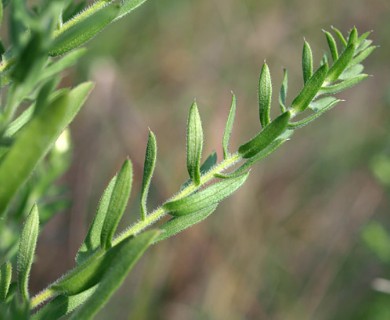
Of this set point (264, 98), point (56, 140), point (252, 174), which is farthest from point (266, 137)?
point (252, 174)

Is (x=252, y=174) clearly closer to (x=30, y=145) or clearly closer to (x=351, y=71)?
(x=351, y=71)

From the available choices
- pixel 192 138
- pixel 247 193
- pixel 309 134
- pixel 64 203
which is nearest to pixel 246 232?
pixel 247 193

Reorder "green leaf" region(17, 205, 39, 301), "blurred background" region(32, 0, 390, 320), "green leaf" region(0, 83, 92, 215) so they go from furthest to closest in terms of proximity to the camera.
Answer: "blurred background" region(32, 0, 390, 320), "green leaf" region(17, 205, 39, 301), "green leaf" region(0, 83, 92, 215)

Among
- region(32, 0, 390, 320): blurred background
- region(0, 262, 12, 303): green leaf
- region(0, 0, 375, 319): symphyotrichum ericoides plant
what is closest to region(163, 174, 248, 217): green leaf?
region(0, 0, 375, 319): symphyotrichum ericoides plant

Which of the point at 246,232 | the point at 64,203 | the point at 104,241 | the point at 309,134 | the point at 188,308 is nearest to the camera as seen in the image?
the point at 104,241

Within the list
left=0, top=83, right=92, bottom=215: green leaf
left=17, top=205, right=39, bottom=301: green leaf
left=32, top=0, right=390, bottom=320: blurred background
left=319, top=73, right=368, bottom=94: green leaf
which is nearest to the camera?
left=0, top=83, right=92, bottom=215: green leaf

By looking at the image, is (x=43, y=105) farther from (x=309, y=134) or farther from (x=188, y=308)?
(x=309, y=134)

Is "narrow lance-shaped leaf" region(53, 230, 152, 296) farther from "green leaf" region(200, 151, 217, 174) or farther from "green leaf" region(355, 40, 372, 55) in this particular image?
"green leaf" region(355, 40, 372, 55)

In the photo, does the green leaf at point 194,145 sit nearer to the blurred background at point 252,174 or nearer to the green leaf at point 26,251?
the green leaf at point 26,251
